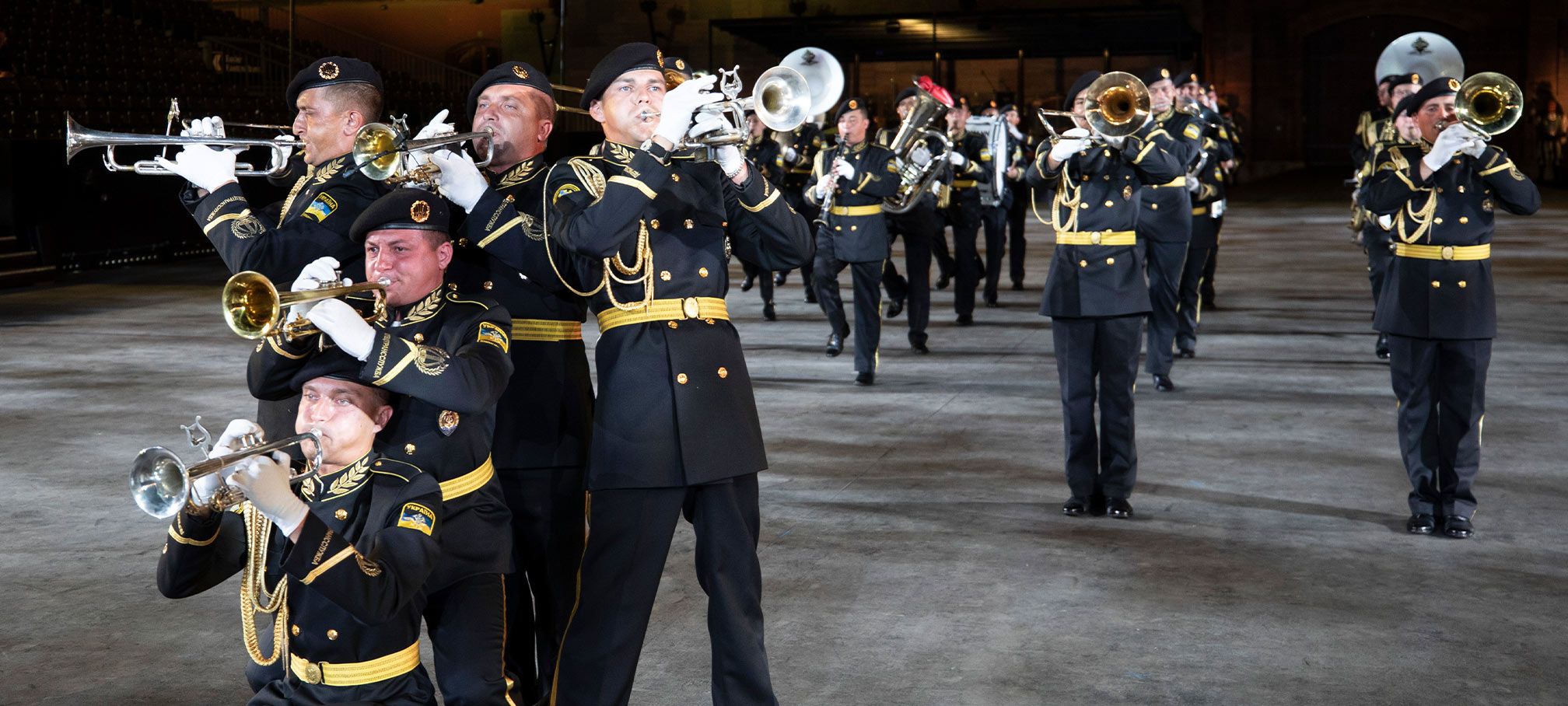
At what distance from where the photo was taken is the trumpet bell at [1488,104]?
5.57 meters

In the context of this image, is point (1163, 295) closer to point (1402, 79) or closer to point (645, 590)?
point (1402, 79)

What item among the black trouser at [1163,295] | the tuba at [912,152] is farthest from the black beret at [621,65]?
the tuba at [912,152]

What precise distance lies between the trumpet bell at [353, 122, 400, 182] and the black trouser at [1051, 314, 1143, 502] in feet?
10.9

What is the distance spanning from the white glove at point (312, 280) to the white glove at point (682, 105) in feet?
2.47

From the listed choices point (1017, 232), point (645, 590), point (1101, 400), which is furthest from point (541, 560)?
point (1017, 232)

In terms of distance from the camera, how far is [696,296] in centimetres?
353

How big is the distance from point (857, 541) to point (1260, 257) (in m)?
14.1

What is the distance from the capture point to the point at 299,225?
367cm

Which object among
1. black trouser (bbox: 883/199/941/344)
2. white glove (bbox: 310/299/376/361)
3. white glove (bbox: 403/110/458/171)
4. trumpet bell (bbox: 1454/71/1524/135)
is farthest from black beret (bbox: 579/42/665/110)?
black trouser (bbox: 883/199/941/344)

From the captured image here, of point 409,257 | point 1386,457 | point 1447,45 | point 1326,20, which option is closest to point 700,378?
point 409,257

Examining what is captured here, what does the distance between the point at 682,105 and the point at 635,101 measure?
31cm

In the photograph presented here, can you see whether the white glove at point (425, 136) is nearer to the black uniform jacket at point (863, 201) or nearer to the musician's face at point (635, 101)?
the musician's face at point (635, 101)

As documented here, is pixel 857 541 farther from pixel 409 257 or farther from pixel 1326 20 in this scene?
pixel 1326 20

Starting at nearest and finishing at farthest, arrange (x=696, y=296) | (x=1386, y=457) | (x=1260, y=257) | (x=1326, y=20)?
(x=696, y=296), (x=1386, y=457), (x=1260, y=257), (x=1326, y=20)
